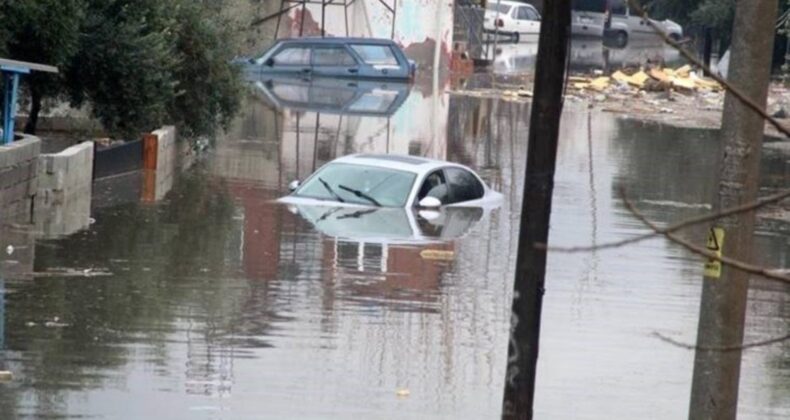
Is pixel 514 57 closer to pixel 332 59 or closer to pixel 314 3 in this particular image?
pixel 314 3

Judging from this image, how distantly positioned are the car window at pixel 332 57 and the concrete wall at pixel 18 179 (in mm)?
34001

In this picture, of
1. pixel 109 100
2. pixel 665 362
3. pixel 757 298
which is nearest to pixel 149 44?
pixel 109 100

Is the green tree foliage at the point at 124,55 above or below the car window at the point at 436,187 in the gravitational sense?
above

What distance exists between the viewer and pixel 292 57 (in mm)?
53781

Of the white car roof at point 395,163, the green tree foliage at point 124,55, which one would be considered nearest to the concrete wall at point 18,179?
the green tree foliage at point 124,55

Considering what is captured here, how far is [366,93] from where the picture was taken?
164 ft

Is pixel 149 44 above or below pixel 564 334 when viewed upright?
above

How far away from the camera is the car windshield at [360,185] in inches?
866

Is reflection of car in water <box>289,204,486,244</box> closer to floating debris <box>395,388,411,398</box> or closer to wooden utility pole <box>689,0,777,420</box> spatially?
floating debris <box>395,388,411,398</box>

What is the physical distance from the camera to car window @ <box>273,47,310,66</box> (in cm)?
5366

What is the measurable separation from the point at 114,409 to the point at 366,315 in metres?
4.33

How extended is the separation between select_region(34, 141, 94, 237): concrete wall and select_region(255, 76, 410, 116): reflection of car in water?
1999cm

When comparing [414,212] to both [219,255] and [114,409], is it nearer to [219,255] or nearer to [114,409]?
[219,255]

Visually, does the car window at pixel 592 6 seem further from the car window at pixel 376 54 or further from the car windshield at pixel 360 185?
the car windshield at pixel 360 185
